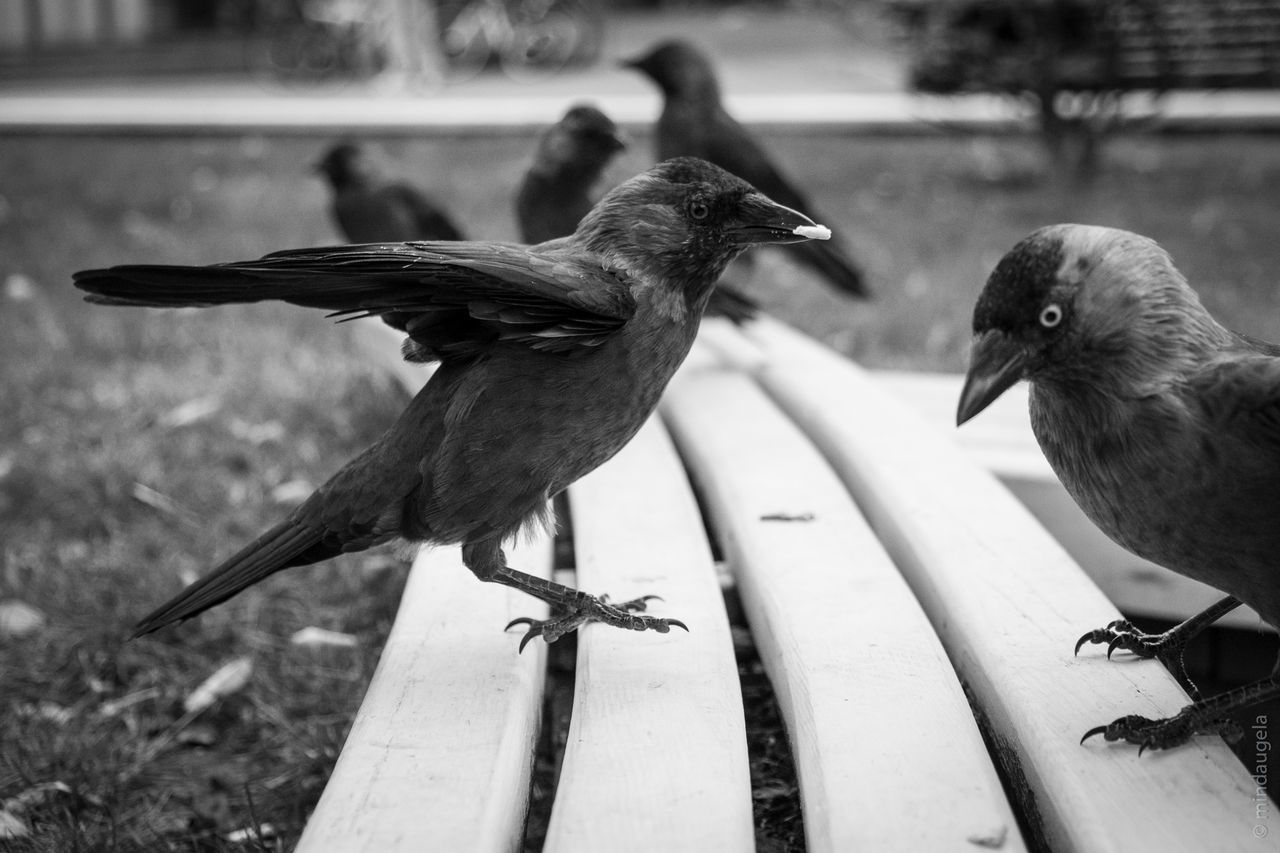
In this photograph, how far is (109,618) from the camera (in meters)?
3.48

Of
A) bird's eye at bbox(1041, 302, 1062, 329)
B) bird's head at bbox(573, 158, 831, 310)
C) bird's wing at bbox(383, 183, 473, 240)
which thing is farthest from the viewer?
bird's wing at bbox(383, 183, 473, 240)

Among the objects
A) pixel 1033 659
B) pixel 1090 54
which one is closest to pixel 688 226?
pixel 1033 659

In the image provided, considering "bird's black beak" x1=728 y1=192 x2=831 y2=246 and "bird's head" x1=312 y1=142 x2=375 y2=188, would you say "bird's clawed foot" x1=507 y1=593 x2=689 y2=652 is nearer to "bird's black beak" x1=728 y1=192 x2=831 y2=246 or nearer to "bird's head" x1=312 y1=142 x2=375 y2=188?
"bird's black beak" x1=728 y1=192 x2=831 y2=246

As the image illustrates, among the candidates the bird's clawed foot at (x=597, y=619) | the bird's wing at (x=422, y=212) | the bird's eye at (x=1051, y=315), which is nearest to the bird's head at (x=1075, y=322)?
the bird's eye at (x=1051, y=315)

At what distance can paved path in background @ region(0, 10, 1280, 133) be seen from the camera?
1066 cm

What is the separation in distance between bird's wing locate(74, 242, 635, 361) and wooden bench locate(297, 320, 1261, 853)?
54cm

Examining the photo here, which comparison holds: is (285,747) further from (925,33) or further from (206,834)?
(925,33)

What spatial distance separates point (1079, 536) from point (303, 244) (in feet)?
18.6

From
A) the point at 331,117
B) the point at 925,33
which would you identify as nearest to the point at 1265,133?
the point at 925,33

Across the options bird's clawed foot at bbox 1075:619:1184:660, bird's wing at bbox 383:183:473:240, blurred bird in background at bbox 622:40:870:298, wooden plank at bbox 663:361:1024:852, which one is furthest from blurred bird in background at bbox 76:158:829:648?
bird's wing at bbox 383:183:473:240

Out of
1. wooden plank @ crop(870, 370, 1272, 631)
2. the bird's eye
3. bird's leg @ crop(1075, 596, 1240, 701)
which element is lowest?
wooden plank @ crop(870, 370, 1272, 631)

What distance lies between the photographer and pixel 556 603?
246 cm

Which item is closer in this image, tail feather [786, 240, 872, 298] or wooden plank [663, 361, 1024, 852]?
wooden plank [663, 361, 1024, 852]

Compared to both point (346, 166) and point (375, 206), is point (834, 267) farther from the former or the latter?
point (346, 166)
